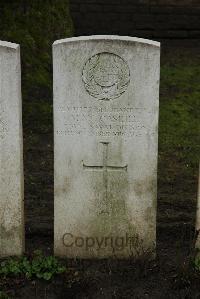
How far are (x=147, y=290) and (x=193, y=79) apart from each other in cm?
529

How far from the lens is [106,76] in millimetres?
4242

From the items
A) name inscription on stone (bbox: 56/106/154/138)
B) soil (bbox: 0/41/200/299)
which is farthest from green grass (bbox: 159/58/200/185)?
name inscription on stone (bbox: 56/106/154/138)

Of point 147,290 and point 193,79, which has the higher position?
point 193,79

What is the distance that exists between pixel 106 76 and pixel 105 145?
496 mm

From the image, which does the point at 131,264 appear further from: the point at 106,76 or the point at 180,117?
the point at 180,117

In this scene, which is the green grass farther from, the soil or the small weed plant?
the small weed plant

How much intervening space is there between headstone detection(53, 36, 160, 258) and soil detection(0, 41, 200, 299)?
175 millimetres

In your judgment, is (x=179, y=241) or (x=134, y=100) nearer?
(x=134, y=100)

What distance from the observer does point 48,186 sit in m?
5.95

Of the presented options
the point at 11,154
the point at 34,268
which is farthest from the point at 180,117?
the point at 34,268

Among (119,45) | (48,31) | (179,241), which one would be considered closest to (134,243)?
(179,241)

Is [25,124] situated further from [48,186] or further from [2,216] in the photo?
[2,216]

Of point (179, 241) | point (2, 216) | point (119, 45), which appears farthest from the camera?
point (179, 241)

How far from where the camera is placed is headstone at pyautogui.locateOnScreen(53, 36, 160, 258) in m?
4.20
